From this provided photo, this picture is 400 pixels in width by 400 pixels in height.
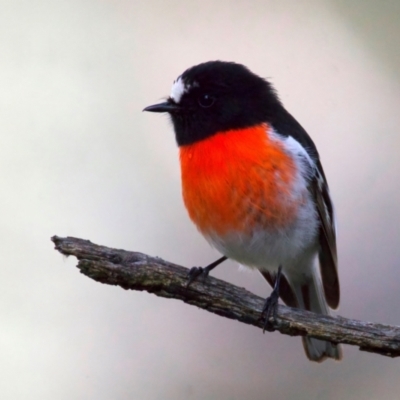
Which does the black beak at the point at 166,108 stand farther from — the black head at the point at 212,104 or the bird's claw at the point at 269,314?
the bird's claw at the point at 269,314

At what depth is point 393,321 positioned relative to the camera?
4277mm

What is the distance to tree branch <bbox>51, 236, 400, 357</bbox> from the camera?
2.83 meters

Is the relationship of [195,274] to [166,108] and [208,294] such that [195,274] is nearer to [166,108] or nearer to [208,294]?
[208,294]

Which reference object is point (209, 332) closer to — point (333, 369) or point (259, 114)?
point (333, 369)

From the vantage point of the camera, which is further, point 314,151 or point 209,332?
point 209,332

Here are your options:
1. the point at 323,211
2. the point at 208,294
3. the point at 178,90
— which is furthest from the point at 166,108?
the point at 208,294

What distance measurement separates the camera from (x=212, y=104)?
12.3ft

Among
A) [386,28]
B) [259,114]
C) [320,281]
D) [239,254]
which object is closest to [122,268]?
[239,254]

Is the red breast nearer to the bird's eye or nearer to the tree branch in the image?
the bird's eye

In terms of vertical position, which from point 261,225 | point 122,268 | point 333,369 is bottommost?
point 333,369

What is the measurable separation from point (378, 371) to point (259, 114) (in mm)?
1875

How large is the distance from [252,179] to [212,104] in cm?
58

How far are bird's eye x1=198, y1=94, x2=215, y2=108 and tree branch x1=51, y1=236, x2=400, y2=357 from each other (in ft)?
3.43

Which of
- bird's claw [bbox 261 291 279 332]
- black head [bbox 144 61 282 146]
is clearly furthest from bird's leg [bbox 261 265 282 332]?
black head [bbox 144 61 282 146]
